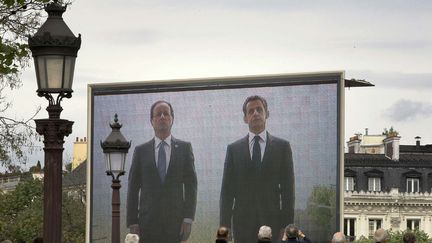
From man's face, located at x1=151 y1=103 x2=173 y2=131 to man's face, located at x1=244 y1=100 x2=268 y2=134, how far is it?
3152mm

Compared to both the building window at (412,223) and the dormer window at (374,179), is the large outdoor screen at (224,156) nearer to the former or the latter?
the dormer window at (374,179)

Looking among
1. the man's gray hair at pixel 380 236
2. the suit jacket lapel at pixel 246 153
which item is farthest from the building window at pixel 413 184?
the man's gray hair at pixel 380 236

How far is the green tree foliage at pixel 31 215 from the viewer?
77.7 m

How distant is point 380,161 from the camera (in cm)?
9856

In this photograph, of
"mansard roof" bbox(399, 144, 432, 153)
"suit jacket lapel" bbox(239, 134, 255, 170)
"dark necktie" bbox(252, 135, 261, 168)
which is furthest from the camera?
"mansard roof" bbox(399, 144, 432, 153)

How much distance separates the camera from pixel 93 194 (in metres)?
50.1

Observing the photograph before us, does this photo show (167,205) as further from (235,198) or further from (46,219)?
(46,219)

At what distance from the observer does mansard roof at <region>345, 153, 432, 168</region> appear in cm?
9819

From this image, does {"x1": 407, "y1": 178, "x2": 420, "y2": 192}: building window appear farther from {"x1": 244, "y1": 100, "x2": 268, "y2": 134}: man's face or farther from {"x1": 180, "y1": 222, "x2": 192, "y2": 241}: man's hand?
{"x1": 244, "y1": 100, "x2": 268, "y2": 134}: man's face

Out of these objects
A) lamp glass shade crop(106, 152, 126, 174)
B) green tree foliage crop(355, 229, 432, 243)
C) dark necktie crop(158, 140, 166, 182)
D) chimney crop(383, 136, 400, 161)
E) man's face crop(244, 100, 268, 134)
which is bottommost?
green tree foliage crop(355, 229, 432, 243)

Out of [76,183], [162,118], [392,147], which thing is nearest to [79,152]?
[76,183]

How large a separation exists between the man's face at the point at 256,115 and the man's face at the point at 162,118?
10.3 ft

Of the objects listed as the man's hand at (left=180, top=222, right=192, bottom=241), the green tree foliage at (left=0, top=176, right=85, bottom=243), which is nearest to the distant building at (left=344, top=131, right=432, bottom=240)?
the green tree foliage at (left=0, top=176, right=85, bottom=243)

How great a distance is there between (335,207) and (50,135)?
3257 centimetres
